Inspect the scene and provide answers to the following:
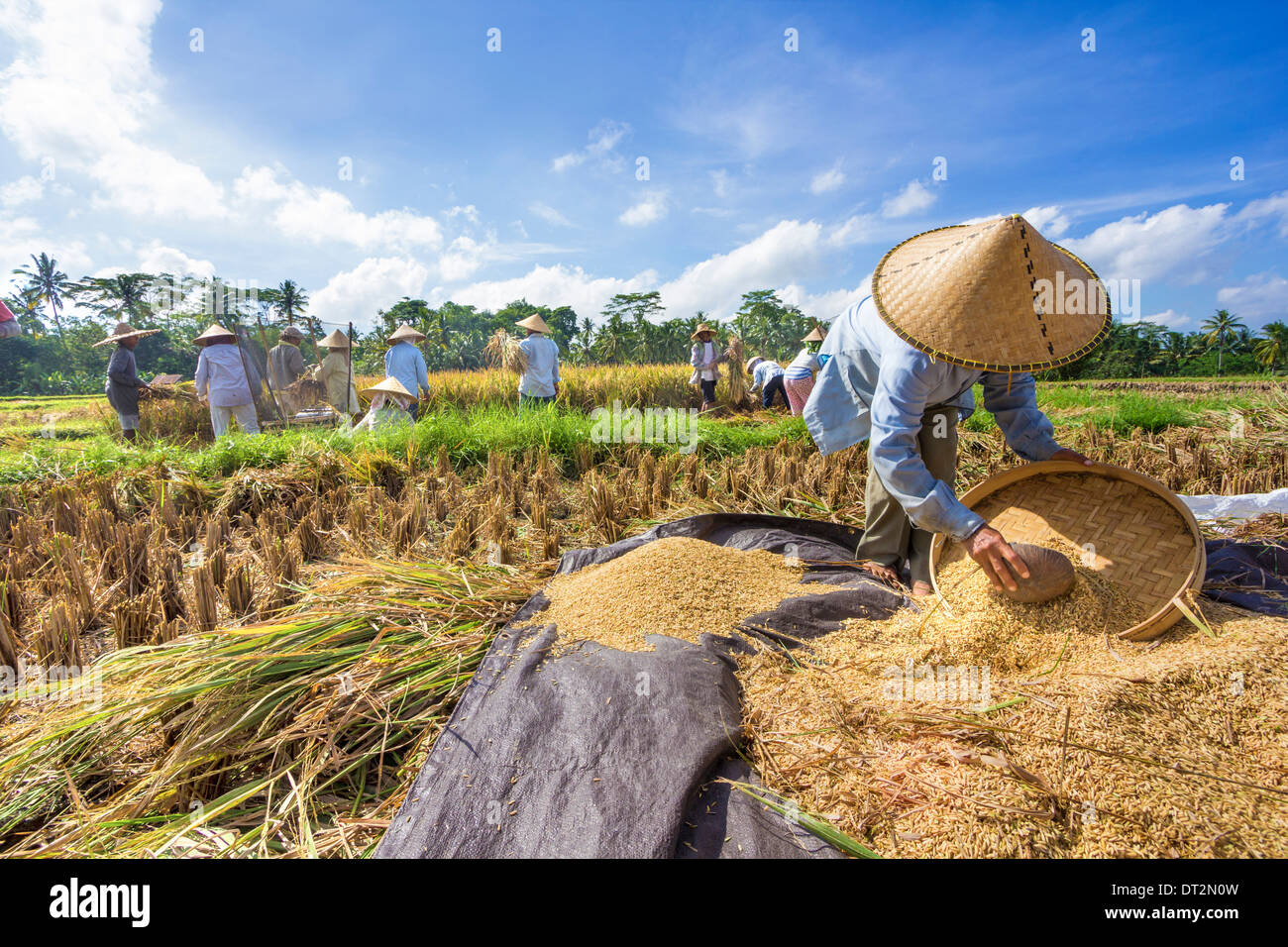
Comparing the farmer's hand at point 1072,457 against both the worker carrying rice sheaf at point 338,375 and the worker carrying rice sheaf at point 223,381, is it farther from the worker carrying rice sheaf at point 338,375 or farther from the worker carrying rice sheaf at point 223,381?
the worker carrying rice sheaf at point 338,375

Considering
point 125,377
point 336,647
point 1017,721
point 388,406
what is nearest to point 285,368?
point 125,377

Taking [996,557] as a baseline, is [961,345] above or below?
above

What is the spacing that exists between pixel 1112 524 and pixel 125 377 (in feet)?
29.4

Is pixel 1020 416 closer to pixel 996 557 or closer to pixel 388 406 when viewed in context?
pixel 996 557

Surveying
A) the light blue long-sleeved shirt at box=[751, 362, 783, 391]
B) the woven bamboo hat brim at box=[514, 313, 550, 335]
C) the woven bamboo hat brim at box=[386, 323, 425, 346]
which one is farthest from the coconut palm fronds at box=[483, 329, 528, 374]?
the light blue long-sleeved shirt at box=[751, 362, 783, 391]

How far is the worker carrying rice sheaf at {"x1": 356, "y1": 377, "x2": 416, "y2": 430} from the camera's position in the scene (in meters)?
5.35

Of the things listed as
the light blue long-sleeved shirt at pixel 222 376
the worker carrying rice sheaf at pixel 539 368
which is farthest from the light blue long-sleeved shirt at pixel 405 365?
the light blue long-sleeved shirt at pixel 222 376

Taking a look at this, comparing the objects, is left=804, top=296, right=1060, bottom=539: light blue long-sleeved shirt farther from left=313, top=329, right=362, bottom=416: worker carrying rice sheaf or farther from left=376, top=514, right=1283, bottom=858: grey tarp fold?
left=313, top=329, right=362, bottom=416: worker carrying rice sheaf

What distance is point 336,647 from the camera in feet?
6.21

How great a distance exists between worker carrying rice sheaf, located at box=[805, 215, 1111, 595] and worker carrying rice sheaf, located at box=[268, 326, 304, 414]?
7700mm

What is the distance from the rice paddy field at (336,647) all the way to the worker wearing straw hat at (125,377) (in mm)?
2360

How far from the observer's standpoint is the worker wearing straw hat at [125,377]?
636 cm

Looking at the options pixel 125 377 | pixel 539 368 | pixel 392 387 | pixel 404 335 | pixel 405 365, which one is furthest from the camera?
pixel 539 368

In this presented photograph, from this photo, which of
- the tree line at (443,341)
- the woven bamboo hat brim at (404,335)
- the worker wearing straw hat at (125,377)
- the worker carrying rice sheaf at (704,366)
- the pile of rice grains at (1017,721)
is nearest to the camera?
the pile of rice grains at (1017,721)
